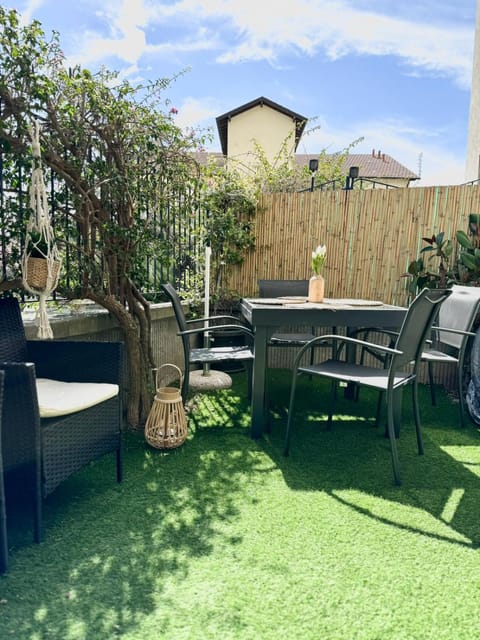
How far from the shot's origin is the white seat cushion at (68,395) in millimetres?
1841

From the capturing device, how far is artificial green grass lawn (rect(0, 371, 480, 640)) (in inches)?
54.6

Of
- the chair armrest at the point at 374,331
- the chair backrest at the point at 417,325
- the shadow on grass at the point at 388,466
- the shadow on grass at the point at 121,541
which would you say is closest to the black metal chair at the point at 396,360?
the chair backrest at the point at 417,325

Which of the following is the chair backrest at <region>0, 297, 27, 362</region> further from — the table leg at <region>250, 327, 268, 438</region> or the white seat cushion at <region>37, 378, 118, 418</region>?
the table leg at <region>250, 327, 268, 438</region>

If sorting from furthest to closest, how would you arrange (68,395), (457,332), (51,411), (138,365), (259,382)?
(457,332)
(138,365)
(259,382)
(68,395)
(51,411)

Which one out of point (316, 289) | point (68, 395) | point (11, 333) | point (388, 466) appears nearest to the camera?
point (68, 395)

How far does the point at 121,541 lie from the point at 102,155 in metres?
2.23

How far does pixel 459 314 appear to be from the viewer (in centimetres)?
337

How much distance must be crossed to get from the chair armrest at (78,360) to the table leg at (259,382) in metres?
0.96

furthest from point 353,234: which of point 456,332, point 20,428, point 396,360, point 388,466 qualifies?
point 20,428

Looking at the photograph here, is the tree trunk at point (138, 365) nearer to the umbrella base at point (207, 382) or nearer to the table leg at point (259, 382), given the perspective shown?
the umbrella base at point (207, 382)

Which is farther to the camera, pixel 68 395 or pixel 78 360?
pixel 78 360

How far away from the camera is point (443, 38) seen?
23.7ft

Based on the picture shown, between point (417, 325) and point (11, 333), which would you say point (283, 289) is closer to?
point (417, 325)

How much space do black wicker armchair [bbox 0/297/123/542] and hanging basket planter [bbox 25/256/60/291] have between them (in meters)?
0.14
